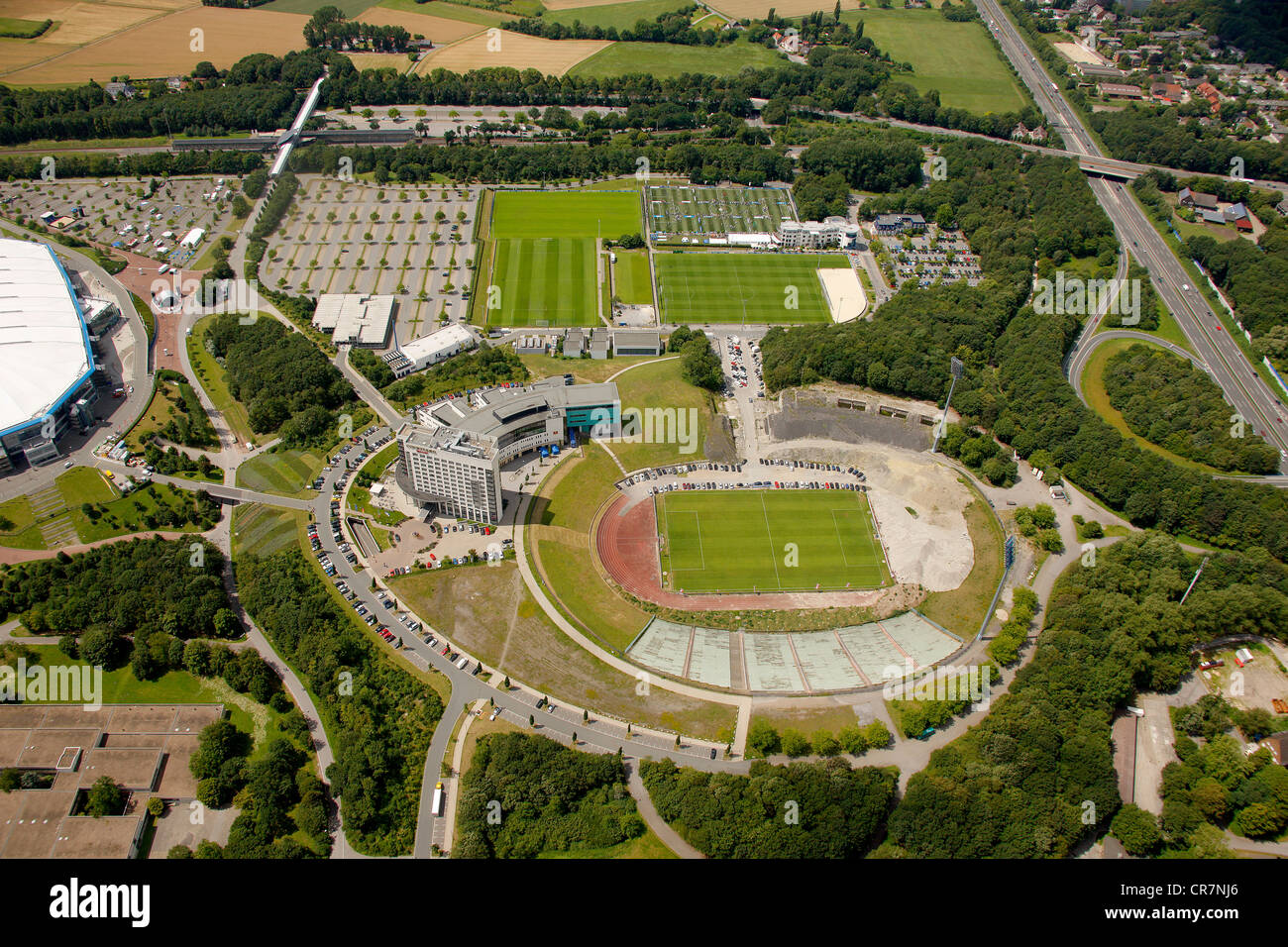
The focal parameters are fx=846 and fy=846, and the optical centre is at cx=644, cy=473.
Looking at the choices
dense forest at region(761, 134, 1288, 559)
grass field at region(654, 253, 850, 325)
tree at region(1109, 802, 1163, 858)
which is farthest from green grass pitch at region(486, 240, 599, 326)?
tree at region(1109, 802, 1163, 858)

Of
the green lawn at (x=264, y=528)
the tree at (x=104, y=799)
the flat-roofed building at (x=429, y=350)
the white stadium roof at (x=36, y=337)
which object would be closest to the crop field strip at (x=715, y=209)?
the flat-roofed building at (x=429, y=350)

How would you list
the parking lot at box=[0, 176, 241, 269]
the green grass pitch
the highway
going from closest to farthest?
the highway, the green grass pitch, the parking lot at box=[0, 176, 241, 269]

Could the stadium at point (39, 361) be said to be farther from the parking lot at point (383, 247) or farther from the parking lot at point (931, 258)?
the parking lot at point (931, 258)

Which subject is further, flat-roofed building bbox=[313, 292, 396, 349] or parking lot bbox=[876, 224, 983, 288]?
parking lot bbox=[876, 224, 983, 288]

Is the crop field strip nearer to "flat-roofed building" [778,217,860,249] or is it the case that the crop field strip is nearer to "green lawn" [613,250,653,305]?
"flat-roofed building" [778,217,860,249]

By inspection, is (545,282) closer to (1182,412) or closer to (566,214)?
(566,214)

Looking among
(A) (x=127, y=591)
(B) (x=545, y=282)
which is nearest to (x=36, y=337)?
(A) (x=127, y=591)

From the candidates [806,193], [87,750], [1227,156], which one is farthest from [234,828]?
[1227,156]
